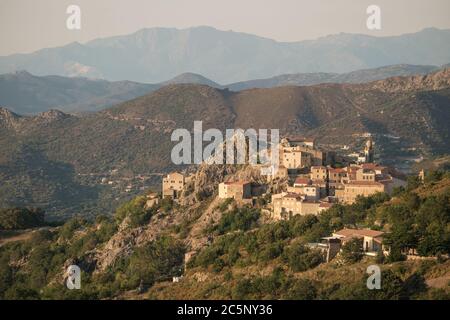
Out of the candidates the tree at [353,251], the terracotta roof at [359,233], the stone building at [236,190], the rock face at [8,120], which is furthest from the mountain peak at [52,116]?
the tree at [353,251]

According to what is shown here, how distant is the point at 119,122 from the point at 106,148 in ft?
41.3

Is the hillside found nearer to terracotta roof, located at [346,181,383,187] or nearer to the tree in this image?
the tree

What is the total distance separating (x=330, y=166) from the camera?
6412 centimetres

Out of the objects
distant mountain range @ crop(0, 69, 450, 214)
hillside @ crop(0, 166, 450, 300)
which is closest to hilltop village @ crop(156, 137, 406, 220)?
hillside @ crop(0, 166, 450, 300)

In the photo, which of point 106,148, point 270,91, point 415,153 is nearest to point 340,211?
point 415,153

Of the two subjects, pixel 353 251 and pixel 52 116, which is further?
pixel 52 116

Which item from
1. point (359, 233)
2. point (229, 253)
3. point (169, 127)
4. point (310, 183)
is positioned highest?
point (310, 183)

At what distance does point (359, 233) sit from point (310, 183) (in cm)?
1049

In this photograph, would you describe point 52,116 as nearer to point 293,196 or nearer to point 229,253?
point 293,196

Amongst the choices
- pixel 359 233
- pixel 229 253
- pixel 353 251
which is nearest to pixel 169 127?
pixel 229 253

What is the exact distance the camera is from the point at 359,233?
50.5 metres

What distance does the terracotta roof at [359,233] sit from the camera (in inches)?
1962

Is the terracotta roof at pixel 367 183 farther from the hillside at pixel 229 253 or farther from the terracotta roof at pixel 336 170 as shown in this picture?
the hillside at pixel 229 253
